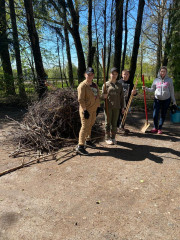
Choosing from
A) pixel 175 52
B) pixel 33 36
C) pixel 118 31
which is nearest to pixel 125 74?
pixel 118 31

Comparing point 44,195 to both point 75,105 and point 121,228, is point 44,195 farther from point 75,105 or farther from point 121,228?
point 75,105

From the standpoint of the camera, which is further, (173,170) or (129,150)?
(129,150)

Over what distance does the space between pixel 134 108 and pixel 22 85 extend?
6.37 metres

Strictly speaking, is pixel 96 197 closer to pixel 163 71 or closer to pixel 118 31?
pixel 163 71

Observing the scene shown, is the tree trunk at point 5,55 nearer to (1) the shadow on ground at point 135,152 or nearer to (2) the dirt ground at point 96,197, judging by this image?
(2) the dirt ground at point 96,197

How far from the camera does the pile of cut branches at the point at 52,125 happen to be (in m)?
4.57

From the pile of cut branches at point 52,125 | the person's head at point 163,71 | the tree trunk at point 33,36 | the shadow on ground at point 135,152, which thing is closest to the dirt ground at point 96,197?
the shadow on ground at point 135,152

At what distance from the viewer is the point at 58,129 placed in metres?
5.04

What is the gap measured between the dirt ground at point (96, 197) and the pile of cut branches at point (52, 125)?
599 millimetres

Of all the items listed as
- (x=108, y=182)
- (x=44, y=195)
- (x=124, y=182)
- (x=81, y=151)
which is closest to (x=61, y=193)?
(x=44, y=195)

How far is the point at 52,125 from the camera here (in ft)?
15.9

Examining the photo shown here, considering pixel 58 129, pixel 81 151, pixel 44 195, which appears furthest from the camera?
pixel 58 129

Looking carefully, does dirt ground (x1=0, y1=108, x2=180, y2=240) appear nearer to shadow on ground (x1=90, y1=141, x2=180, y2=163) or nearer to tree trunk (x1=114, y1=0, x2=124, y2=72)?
shadow on ground (x1=90, y1=141, x2=180, y2=163)

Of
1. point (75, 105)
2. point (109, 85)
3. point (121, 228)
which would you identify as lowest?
point (121, 228)
